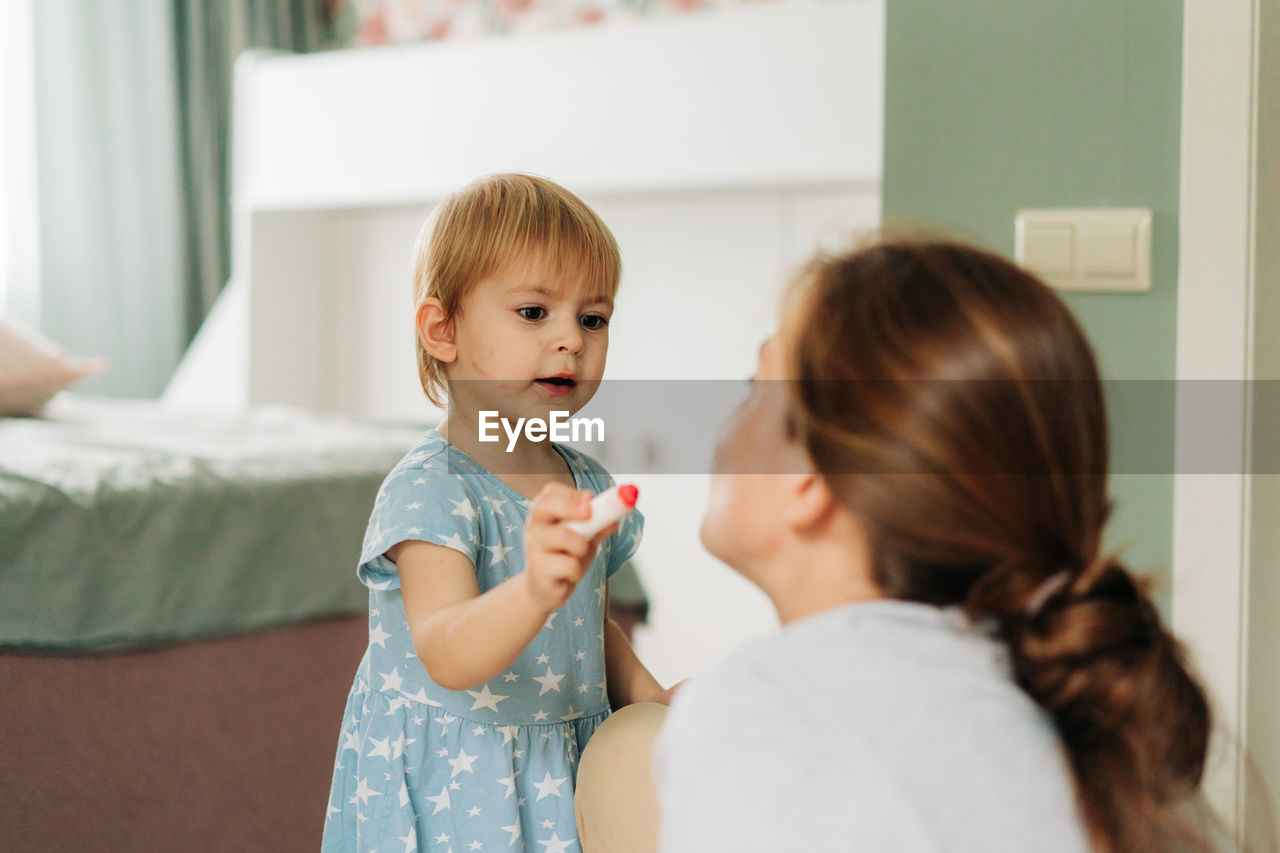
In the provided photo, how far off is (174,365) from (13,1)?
1.04m

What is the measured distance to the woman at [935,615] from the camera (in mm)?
505

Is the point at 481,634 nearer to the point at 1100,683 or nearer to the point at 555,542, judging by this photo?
the point at 555,542

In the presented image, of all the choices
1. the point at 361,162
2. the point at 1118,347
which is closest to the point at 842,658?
the point at 1118,347

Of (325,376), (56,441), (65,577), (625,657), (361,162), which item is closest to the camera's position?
(625,657)

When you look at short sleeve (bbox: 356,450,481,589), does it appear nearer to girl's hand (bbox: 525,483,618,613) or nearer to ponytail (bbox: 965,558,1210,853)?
girl's hand (bbox: 525,483,618,613)

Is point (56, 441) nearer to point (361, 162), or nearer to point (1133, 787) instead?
point (361, 162)

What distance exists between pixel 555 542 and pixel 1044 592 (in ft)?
0.88

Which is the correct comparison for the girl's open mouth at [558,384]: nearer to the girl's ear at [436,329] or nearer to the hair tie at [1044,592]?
the girl's ear at [436,329]

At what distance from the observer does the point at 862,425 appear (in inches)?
22.6

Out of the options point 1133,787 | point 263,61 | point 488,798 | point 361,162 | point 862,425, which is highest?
point 263,61

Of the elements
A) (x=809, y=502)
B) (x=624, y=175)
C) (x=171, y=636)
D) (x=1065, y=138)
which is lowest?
(x=171, y=636)

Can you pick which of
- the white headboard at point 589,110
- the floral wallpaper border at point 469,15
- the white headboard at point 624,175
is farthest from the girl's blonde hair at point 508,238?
the floral wallpaper border at point 469,15

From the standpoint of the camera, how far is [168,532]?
1.51m

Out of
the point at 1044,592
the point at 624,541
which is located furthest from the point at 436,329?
the point at 1044,592
